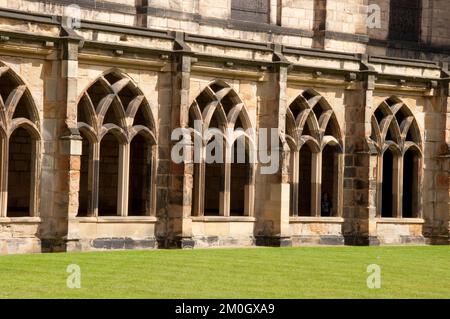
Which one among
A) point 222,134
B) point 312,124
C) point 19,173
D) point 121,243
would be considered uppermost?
point 312,124

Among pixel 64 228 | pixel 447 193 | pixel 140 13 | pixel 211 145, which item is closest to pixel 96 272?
pixel 64 228

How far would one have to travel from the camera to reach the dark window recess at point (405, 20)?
4959 centimetres

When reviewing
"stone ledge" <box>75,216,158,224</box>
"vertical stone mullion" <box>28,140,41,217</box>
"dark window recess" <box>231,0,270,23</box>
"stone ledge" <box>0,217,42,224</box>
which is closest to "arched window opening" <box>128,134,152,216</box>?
"stone ledge" <box>75,216,158,224</box>

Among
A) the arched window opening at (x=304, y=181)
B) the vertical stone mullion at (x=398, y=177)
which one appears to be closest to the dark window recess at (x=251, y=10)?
the arched window opening at (x=304, y=181)

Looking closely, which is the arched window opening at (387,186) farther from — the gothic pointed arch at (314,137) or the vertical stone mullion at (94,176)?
the vertical stone mullion at (94,176)

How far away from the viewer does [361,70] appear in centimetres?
4125

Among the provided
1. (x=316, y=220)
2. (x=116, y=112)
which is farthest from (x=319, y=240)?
(x=116, y=112)

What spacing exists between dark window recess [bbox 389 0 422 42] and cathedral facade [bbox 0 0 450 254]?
1.83 metres

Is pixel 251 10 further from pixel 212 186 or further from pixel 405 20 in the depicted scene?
pixel 405 20

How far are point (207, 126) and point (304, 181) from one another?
1026 cm

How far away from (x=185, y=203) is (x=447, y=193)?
Answer: 10875 millimetres

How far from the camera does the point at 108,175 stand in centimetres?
4053

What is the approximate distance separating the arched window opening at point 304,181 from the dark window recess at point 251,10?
15.4 feet

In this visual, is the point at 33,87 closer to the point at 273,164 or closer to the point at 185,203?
the point at 185,203
